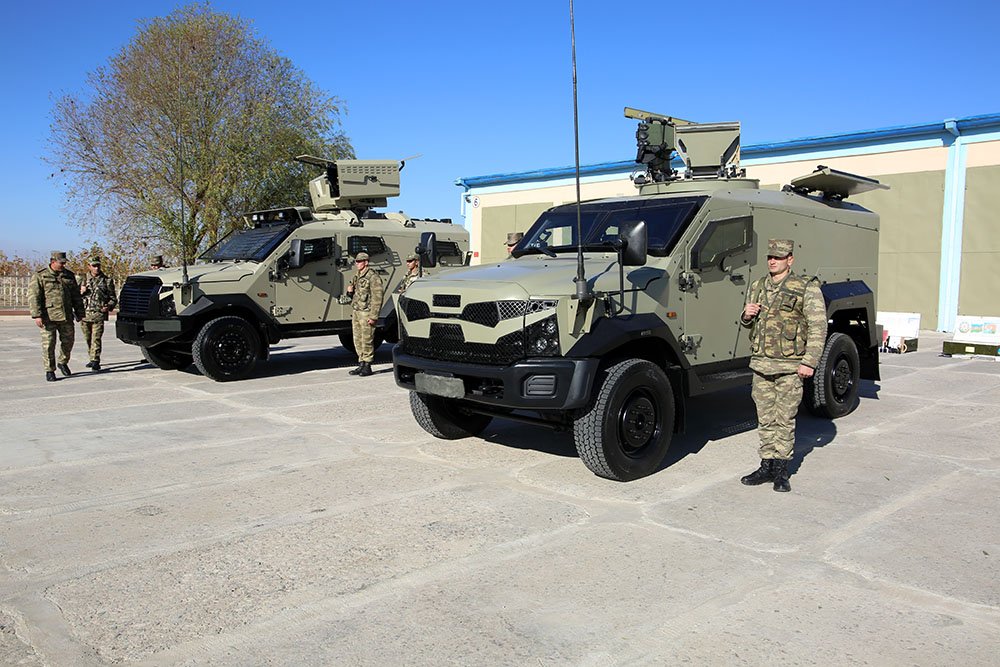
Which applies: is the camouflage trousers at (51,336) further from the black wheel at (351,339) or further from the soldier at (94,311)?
the black wheel at (351,339)

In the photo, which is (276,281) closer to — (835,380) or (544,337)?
(544,337)

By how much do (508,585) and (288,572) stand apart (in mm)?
1113

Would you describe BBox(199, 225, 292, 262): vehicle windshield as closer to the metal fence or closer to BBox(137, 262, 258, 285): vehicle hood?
BBox(137, 262, 258, 285): vehicle hood

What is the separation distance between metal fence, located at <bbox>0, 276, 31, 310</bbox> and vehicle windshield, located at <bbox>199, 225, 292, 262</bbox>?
17992 mm

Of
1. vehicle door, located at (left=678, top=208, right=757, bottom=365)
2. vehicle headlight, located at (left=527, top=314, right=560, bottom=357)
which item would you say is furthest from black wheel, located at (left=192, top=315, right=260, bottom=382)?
vehicle door, located at (left=678, top=208, right=757, bottom=365)

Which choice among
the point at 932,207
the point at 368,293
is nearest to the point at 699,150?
the point at 368,293

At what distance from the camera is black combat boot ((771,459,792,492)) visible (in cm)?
550

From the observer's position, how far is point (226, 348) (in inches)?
418

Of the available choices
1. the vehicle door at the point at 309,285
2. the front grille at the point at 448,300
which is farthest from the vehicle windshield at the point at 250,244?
the front grille at the point at 448,300

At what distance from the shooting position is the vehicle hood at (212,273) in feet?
34.4

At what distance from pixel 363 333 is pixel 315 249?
147cm

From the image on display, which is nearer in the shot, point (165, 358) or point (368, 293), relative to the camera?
point (368, 293)

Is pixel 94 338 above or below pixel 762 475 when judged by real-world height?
above

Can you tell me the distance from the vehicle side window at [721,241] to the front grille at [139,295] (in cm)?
719
